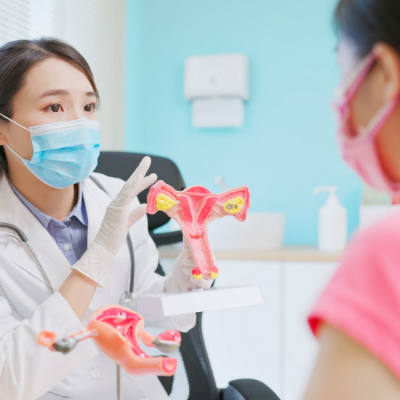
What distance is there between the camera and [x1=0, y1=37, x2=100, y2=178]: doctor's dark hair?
1126 mm

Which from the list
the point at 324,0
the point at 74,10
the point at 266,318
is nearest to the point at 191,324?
the point at 266,318

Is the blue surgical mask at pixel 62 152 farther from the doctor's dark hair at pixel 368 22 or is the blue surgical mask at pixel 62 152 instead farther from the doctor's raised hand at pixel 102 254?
the doctor's dark hair at pixel 368 22

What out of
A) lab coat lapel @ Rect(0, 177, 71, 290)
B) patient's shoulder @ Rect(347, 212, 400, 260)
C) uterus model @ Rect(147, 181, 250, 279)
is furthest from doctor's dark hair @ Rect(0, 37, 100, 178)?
patient's shoulder @ Rect(347, 212, 400, 260)

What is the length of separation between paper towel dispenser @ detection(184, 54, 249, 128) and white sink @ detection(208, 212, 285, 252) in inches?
24.4

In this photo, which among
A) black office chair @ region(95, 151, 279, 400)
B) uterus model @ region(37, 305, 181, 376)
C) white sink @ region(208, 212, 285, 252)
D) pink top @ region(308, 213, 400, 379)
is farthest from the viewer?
white sink @ region(208, 212, 285, 252)

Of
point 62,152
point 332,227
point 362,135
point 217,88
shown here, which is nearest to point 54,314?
point 62,152

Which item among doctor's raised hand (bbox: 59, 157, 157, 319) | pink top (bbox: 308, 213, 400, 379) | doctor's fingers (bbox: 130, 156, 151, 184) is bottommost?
doctor's raised hand (bbox: 59, 157, 157, 319)

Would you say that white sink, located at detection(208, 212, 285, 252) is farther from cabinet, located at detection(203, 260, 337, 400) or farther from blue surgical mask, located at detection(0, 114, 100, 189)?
blue surgical mask, located at detection(0, 114, 100, 189)

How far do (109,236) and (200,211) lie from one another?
0.68ft

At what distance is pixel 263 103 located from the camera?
7.80 feet

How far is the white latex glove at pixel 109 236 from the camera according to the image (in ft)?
3.26

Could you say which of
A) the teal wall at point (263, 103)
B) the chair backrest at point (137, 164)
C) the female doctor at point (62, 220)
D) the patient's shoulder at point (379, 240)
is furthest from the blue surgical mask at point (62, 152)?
the teal wall at point (263, 103)

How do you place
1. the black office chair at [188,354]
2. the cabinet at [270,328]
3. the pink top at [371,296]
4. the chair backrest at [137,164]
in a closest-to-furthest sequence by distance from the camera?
the pink top at [371,296]
the black office chair at [188,354]
the chair backrest at [137,164]
the cabinet at [270,328]

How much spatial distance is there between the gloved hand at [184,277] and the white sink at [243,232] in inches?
29.9
